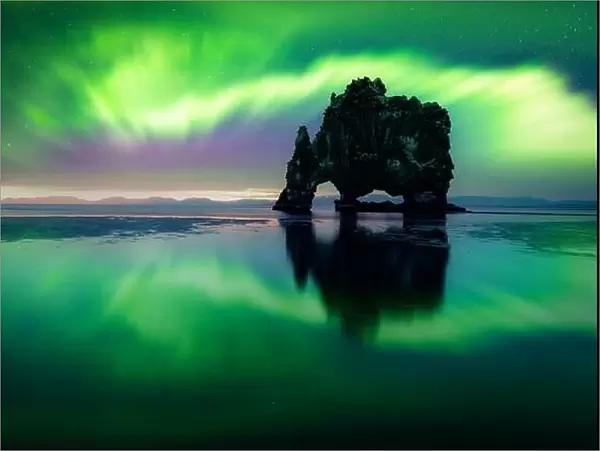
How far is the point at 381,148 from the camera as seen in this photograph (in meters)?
32.1

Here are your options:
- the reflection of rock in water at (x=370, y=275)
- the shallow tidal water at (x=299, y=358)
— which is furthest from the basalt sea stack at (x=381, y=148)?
the shallow tidal water at (x=299, y=358)

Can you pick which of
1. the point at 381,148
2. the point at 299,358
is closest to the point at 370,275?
the point at 299,358

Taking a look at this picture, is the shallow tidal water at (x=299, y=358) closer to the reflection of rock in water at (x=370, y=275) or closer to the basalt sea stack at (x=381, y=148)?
the reflection of rock in water at (x=370, y=275)

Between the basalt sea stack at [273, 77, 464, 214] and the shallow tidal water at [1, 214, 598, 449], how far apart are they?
2355cm

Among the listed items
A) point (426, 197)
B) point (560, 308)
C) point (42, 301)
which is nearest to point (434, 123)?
point (426, 197)

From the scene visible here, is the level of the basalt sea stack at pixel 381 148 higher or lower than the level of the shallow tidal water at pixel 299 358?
higher

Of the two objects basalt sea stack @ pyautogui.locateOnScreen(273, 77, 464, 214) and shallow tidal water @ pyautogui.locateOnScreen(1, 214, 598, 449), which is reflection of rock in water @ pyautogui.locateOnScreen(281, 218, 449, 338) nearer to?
shallow tidal water @ pyautogui.locateOnScreen(1, 214, 598, 449)

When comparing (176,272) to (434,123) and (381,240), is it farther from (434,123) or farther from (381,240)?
(434,123)

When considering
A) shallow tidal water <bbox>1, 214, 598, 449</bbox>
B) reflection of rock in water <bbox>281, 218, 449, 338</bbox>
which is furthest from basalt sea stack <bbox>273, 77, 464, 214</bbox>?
shallow tidal water <bbox>1, 214, 598, 449</bbox>

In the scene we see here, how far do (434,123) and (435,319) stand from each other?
1183 inches

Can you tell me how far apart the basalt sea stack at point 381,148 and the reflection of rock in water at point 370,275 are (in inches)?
726

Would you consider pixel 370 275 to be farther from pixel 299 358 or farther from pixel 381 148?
pixel 381 148

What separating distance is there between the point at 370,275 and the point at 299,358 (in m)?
4.22

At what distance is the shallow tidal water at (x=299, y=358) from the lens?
311 cm
